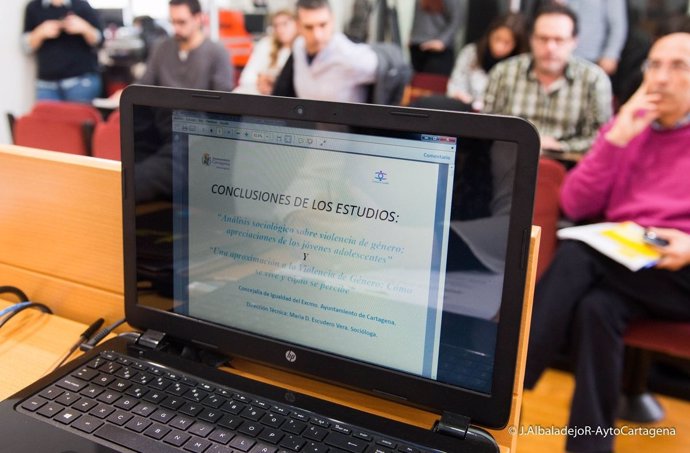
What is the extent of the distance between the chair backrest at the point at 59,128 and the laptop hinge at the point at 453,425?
2.31 meters

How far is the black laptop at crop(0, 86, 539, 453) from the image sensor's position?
2.21 ft

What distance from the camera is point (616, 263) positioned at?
178cm

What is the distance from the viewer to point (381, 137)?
2.30ft

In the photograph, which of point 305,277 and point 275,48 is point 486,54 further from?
point 305,277

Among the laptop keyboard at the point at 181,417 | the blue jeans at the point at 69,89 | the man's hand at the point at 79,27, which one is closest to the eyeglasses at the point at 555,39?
the laptop keyboard at the point at 181,417

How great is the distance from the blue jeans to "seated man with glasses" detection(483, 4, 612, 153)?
2998mm

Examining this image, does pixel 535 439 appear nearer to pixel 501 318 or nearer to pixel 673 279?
pixel 673 279

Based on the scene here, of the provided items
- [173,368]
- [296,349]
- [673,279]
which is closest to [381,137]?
[296,349]

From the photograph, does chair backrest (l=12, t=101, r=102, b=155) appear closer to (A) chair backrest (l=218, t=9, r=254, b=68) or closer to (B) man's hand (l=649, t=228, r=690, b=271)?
(B) man's hand (l=649, t=228, r=690, b=271)

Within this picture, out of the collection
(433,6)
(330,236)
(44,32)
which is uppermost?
(433,6)

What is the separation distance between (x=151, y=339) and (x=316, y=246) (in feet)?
0.90

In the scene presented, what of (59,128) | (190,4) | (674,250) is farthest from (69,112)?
(674,250)

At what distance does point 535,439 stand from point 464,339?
4.37ft

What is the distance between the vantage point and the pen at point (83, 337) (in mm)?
888
